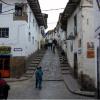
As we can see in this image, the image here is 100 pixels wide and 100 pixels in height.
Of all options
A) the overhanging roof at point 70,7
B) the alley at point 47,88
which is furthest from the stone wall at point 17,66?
the overhanging roof at point 70,7

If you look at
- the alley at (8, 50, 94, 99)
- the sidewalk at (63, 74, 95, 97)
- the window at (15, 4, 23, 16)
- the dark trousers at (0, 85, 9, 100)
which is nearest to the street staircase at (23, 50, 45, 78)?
the alley at (8, 50, 94, 99)

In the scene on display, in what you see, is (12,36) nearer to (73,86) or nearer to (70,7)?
(70,7)

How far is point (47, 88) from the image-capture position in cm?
2645

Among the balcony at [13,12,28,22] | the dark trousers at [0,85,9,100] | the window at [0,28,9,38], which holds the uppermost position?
the balcony at [13,12,28,22]

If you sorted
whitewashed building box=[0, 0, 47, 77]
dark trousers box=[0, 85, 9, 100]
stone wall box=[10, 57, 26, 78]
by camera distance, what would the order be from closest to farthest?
dark trousers box=[0, 85, 9, 100] < stone wall box=[10, 57, 26, 78] < whitewashed building box=[0, 0, 47, 77]

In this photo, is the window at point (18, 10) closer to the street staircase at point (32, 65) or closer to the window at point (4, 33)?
the window at point (4, 33)

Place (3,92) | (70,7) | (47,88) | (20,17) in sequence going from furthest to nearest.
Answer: (20,17)
(70,7)
(47,88)
(3,92)

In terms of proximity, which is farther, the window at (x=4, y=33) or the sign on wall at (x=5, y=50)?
the window at (x=4, y=33)

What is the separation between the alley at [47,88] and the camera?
22.0 meters

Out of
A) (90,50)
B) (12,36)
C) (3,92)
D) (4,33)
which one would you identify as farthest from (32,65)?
(3,92)

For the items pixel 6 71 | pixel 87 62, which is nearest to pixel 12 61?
pixel 6 71

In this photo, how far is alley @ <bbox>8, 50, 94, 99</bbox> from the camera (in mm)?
21984

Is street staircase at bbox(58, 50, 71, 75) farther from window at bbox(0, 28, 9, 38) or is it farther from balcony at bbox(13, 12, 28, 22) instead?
window at bbox(0, 28, 9, 38)

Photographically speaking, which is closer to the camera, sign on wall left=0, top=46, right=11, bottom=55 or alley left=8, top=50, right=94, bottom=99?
alley left=8, top=50, right=94, bottom=99
